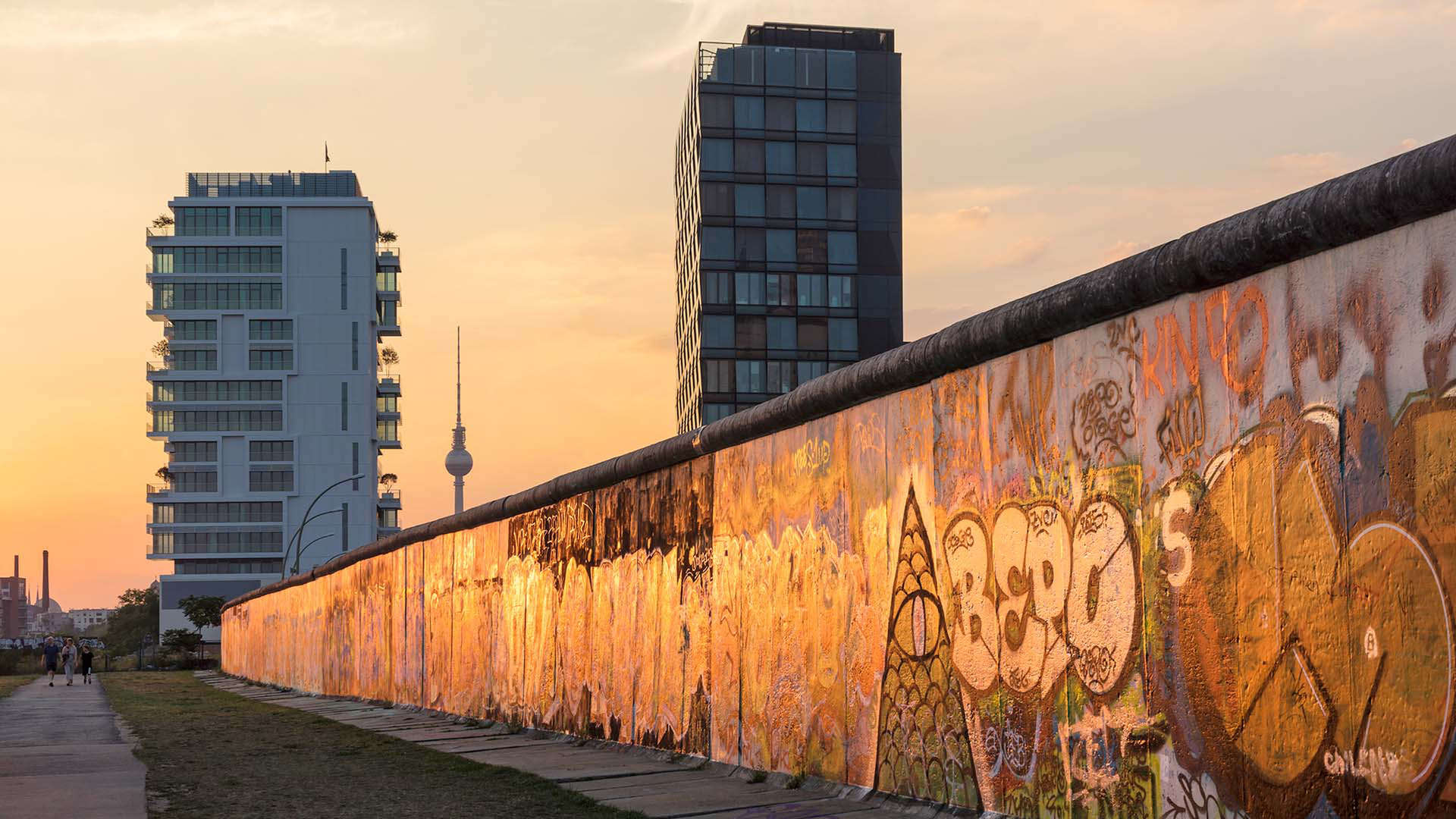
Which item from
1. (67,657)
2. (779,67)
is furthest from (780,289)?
(67,657)

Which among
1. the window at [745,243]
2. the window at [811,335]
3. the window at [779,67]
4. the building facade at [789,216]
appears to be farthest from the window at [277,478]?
the window at [779,67]

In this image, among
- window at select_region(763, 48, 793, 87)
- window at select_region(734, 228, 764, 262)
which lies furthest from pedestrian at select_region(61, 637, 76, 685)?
window at select_region(763, 48, 793, 87)

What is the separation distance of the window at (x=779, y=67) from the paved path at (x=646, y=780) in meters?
72.9

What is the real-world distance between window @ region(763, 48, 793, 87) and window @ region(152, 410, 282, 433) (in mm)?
61968

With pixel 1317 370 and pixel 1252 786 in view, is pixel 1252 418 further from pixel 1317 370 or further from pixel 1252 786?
pixel 1252 786

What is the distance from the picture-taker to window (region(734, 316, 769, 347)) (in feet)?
282

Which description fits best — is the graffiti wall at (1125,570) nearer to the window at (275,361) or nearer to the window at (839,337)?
the window at (839,337)

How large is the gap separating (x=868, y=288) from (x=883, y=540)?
79763mm

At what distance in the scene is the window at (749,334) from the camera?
86.1 meters

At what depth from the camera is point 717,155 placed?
86125 millimetres

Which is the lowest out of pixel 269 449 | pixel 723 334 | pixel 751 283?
pixel 269 449

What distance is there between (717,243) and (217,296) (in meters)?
60.8

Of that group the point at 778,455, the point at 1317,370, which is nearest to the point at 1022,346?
the point at 1317,370

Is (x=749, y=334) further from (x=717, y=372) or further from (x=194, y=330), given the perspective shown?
(x=194, y=330)
